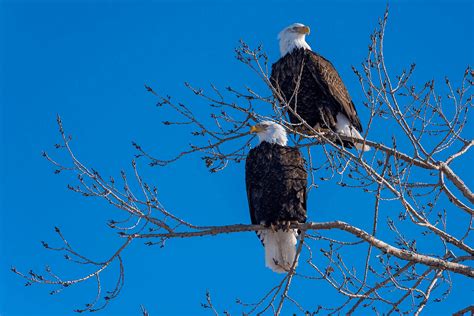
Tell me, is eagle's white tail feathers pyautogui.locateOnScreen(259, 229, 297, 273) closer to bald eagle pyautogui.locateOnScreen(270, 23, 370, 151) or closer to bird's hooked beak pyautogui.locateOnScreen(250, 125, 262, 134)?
bird's hooked beak pyautogui.locateOnScreen(250, 125, 262, 134)

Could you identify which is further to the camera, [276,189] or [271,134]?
[271,134]

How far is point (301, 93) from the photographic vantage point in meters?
7.17

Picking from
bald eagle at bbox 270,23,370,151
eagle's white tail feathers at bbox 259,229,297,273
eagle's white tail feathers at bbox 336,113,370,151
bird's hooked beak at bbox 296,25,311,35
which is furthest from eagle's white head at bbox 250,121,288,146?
bird's hooked beak at bbox 296,25,311,35

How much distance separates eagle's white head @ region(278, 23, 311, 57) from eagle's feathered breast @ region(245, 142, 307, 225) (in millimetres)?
1500

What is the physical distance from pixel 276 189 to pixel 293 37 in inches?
73.7

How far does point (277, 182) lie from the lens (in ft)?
19.6

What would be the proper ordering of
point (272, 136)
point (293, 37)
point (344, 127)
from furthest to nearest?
point (293, 37) → point (344, 127) → point (272, 136)

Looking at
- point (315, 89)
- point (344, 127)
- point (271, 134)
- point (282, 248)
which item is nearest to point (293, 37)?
point (315, 89)

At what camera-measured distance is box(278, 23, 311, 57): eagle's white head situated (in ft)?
24.0

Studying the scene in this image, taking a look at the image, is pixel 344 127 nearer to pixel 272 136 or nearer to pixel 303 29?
pixel 303 29

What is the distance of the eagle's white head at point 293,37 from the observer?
7311 millimetres

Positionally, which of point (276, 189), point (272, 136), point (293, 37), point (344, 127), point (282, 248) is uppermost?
point (293, 37)

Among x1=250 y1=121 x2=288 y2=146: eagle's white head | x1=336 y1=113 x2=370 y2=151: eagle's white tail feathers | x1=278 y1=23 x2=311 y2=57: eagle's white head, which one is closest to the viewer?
x1=250 y1=121 x2=288 y2=146: eagle's white head

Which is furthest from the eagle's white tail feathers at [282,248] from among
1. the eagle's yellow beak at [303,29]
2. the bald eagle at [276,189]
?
the eagle's yellow beak at [303,29]
